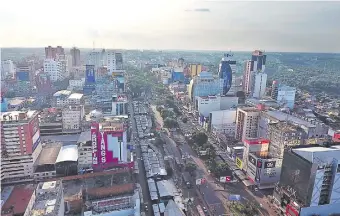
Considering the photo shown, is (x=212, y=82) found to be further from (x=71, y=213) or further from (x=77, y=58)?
(x=77, y=58)

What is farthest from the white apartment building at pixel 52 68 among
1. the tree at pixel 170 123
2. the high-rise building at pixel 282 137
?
the high-rise building at pixel 282 137

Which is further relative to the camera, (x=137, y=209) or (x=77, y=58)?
(x=77, y=58)

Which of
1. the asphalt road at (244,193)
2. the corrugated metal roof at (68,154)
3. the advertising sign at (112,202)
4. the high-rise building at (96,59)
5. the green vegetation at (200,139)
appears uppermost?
the high-rise building at (96,59)

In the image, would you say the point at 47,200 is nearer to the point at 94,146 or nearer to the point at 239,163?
the point at 94,146

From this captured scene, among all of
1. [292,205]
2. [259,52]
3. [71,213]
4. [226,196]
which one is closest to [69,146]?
[71,213]

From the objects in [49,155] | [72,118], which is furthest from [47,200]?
[72,118]

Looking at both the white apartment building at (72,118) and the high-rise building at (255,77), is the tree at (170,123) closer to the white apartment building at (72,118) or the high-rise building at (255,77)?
the white apartment building at (72,118)
